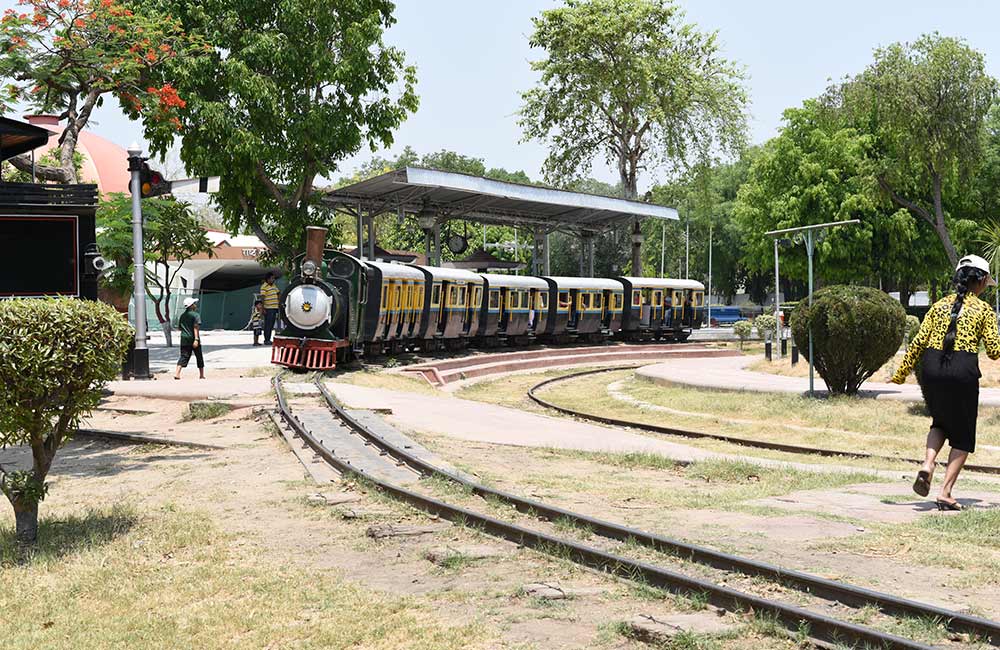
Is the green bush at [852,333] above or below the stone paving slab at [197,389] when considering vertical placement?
above

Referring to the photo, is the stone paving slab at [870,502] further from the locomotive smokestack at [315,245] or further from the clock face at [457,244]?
the clock face at [457,244]

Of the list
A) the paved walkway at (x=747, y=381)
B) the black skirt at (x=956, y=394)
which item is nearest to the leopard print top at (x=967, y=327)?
the black skirt at (x=956, y=394)

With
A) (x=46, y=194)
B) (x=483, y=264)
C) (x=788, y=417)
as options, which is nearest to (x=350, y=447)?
(x=46, y=194)

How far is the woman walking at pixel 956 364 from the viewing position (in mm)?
8617

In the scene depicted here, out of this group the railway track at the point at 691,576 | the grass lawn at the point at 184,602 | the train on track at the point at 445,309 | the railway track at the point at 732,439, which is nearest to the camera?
the railway track at the point at 691,576

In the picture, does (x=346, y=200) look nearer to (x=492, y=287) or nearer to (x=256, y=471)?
(x=492, y=287)

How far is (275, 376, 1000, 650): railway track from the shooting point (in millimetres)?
5402

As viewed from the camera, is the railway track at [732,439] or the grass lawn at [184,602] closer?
the grass lawn at [184,602]

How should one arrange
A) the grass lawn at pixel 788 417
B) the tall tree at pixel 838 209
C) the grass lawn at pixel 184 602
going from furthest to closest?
1. the tall tree at pixel 838 209
2. the grass lawn at pixel 788 417
3. the grass lawn at pixel 184 602

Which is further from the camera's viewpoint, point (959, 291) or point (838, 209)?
point (838, 209)

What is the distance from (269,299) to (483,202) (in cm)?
1216

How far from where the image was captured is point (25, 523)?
8.42m

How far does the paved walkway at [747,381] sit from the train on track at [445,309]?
6925 mm

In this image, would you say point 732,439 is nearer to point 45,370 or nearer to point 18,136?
point 45,370
